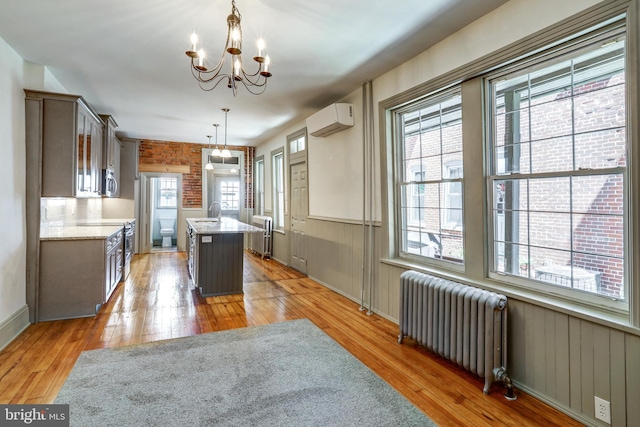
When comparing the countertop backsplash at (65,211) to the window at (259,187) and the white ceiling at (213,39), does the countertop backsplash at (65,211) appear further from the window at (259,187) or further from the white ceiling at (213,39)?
the window at (259,187)

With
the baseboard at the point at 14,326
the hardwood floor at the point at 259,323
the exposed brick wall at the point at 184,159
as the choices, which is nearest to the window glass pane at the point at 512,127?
the hardwood floor at the point at 259,323

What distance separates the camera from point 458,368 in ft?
8.45

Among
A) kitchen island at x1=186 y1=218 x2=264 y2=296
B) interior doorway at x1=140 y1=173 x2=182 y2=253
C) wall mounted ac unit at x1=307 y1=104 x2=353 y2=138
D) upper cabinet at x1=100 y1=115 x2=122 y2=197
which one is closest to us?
wall mounted ac unit at x1=307 y1=104 x2=353 y2=138

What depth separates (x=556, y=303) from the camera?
6.82ft

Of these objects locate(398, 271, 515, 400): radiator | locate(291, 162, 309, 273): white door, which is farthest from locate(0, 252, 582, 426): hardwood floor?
locate(291, 162, 309, 273): white door

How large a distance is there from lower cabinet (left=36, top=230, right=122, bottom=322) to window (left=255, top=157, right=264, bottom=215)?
4.61m

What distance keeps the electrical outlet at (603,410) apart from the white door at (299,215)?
13.9ft

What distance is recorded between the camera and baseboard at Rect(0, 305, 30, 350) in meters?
2.88

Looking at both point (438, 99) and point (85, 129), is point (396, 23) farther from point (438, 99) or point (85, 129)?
point (85, 129)

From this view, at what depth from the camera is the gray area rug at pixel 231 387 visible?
1.96m

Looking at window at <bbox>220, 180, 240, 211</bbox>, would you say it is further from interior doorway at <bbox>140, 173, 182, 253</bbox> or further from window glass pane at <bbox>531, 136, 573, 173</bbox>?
window glass pane at <bbox>531, 136, 573, 173</bbox>

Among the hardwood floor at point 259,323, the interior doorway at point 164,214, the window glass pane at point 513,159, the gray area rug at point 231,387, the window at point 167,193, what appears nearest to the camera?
the gray area rug at point 231,387

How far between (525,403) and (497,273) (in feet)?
2.89

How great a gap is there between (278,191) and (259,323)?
408cm
